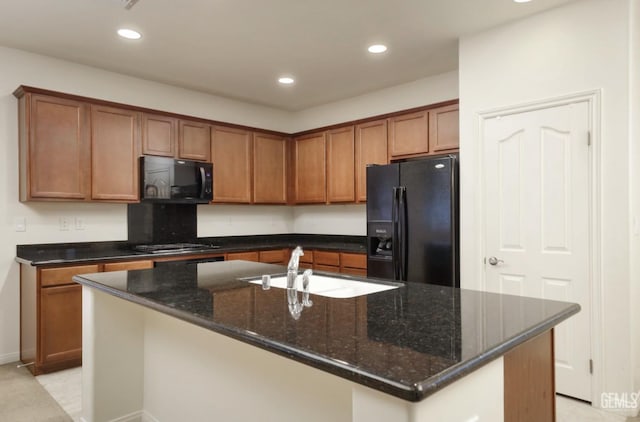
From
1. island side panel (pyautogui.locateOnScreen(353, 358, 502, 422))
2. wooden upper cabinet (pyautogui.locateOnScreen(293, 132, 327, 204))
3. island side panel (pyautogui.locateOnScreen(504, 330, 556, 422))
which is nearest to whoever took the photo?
island side panel (pyautogui.locateOnScreen(353, 358, 502, 422))

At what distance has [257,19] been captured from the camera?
3.01 m

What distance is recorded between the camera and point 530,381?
1.49 m

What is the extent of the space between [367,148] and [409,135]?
1.77 feet

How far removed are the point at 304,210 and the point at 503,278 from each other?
3.12 m

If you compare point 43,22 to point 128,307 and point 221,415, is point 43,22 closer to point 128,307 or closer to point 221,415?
point 128,307

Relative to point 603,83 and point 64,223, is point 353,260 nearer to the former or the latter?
point 603,83

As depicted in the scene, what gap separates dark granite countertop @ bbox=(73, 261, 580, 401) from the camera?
91cm

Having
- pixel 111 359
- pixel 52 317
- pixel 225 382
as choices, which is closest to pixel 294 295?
pixel 225 382

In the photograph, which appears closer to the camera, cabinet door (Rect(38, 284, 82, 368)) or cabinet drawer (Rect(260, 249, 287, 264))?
cabinet door (Rect(38, 284, 82, 368))

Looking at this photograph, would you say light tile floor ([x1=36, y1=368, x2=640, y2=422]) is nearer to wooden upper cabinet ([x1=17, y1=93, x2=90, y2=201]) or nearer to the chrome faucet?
wooden upper cabinet ([x1=17, y1=93, x2=90, y2=201])

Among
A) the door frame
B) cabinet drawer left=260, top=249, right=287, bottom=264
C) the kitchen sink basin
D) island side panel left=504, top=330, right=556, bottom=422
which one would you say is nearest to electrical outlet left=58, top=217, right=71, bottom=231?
cabinet drawer left=260, top=249, right=287, bottom=264

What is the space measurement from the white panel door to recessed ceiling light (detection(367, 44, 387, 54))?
1088 millimetres

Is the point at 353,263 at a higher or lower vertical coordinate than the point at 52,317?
higher

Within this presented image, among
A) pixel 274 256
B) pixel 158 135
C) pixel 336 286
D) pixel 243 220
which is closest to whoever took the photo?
pixel 336 286
